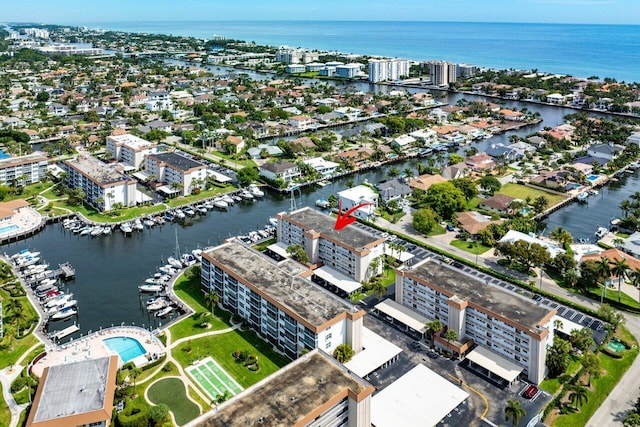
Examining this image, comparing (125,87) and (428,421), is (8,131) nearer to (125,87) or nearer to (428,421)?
(125,87)

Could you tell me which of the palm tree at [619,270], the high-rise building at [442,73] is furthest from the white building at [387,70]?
the palm tree at [619,270]

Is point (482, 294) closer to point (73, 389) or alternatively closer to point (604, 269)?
point (604, 269)

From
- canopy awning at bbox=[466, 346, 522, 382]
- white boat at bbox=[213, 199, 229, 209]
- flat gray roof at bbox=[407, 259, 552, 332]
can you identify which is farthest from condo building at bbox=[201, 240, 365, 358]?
white boat at bbox=[213, 199, 229, 209]

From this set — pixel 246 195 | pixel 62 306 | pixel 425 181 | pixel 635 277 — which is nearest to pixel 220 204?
pixel 246 195

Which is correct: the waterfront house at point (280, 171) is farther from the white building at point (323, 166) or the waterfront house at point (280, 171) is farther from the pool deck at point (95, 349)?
the pool deck at point (95, 349)

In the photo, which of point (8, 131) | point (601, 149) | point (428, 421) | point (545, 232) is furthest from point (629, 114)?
point (8, 131)

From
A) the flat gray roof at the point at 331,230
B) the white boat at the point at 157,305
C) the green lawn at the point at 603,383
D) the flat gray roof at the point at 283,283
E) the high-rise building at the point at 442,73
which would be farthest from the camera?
the high-rise building at the point at 442,73
